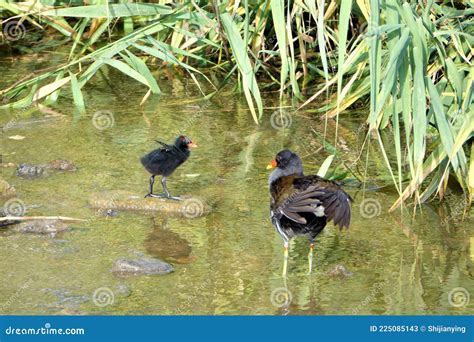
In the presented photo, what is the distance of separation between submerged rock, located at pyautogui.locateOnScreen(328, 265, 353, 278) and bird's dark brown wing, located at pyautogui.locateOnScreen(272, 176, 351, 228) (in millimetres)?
275

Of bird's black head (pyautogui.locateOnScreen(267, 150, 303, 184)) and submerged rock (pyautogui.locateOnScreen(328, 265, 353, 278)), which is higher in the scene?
bird's black head (pyautogui.locateOnScreen(267, 150, 303, 184))

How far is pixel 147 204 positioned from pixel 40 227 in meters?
0.78

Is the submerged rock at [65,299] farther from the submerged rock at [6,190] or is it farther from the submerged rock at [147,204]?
the submerged rock at [6,190]

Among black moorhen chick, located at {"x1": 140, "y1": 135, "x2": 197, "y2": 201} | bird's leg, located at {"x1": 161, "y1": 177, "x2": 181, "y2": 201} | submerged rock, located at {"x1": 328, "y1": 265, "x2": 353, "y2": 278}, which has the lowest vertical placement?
submerged rock, located at {"x1": 328, "y1": 265, "x2": 353, "y2": 278}

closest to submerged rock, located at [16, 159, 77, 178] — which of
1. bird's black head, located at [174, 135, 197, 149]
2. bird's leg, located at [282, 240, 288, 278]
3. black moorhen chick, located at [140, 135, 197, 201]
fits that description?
black moorhen chick, located at [140, 135, 197, 201]

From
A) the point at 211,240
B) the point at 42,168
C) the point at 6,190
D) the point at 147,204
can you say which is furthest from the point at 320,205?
the point at 42,168

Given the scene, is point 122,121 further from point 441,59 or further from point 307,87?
point 441,59

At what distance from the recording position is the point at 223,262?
5934mm

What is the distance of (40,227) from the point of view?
6.32 metres

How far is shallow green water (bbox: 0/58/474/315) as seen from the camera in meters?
5.42

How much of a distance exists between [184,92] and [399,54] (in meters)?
3.47

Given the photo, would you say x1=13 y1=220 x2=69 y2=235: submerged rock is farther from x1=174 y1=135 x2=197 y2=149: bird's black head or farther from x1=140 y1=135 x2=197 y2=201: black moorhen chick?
x1=174 y1=135 x2=197 y2=149: bird's black head

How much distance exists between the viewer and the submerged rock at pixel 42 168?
7.21m

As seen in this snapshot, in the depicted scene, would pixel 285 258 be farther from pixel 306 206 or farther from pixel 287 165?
pixel 287 165
